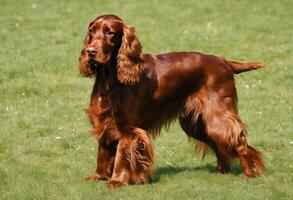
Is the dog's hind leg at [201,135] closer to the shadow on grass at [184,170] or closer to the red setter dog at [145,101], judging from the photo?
the red setter dog at [145,101]

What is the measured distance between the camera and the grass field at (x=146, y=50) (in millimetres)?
7191

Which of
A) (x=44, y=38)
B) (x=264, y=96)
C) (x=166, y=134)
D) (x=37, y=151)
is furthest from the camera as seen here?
(x=44, y=38)

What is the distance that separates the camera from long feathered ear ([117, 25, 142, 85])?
22.7 ft

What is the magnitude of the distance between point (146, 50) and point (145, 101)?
762cm

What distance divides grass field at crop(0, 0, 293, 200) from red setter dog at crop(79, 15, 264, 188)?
10.4 inches

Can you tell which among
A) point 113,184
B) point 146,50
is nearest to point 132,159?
point 113,184

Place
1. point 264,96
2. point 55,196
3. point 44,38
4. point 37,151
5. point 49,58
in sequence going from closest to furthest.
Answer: point 55,196 → point 37,151 → point 264,96 → point 49,58 → point 44,38

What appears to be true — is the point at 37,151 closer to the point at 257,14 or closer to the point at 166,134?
the point at 166,134

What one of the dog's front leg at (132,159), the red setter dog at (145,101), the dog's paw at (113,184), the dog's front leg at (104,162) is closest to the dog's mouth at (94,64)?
the red setter dog at (145,101)

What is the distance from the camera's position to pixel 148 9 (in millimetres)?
17922

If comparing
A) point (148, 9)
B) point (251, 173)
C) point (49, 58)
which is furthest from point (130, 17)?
point (251, 173)

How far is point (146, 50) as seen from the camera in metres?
14.8

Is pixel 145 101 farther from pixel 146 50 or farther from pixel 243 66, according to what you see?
pixel 146 50

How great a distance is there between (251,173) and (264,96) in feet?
14.0
